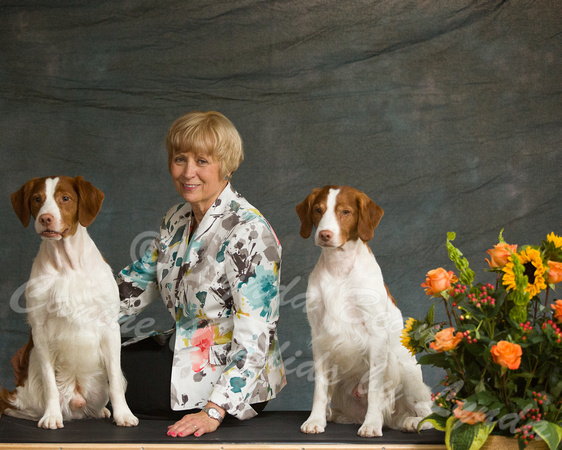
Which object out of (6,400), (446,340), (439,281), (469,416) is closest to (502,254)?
(439,281)

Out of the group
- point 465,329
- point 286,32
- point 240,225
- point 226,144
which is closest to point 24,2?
point 286,32

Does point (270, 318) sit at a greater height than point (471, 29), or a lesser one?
lesser

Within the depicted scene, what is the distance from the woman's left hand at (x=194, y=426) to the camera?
2.30 m

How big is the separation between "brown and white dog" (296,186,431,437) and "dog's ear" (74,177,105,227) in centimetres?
78

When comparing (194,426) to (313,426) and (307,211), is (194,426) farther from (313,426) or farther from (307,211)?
(307,211)

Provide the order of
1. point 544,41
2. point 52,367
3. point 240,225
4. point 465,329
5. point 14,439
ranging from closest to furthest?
point 465,329, point 14,439, point 52,367, point 240,225, point 544,41

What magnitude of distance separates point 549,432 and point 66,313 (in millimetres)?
1628

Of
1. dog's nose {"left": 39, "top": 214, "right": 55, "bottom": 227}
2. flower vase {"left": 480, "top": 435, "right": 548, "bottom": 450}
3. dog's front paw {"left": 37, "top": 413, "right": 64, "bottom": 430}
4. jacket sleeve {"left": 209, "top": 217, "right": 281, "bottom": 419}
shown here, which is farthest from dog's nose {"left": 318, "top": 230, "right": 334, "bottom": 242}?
dog's front paw {"left": 37, "top": 413, "right": 64, "bottom": 430}

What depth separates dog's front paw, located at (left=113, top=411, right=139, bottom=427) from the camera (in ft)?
8.13

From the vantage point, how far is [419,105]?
3889 mm

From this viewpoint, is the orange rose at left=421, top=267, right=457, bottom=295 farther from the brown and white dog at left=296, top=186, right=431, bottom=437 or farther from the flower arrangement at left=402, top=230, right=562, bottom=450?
A: the brown and white dog at left=296, top=186, right=431, bottom=437

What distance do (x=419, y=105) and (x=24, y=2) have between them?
7.59ft

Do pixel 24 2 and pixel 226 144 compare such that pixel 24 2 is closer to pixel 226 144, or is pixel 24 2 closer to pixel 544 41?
pixel 226 144

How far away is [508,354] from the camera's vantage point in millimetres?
1963
